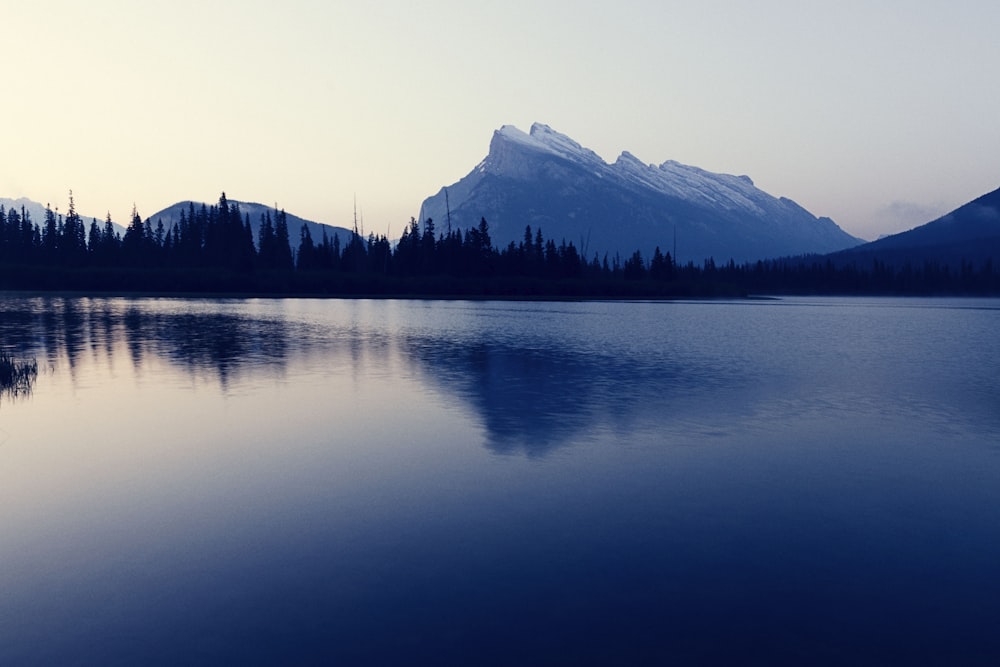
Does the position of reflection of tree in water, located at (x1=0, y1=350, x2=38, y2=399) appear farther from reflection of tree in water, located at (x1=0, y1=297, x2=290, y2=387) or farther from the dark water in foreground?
reflection of tree in water, located at (x1=0, y1=297, x2=290, y2=387)

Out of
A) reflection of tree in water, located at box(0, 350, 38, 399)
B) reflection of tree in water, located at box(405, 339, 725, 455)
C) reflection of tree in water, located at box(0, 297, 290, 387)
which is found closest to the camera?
reflection of tree in water, located at box(405, 339, 725, 455)

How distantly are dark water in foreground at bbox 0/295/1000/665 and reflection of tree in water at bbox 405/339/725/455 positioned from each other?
0.85 ft

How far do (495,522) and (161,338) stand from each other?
160 ft

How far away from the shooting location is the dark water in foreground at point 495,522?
1005cm

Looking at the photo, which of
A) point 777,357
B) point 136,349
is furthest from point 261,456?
point 777,357

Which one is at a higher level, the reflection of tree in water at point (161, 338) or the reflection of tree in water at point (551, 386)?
the reflection of tree in water at point (161, 338)

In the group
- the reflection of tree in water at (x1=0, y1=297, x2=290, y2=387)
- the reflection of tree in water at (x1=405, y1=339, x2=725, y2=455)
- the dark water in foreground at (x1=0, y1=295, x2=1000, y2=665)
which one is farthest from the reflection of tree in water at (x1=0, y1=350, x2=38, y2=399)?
the reflection of tree in water at (x1=405, y1=339, x2=725, y2=455)

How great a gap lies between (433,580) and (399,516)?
353 cm

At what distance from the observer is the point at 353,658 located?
30.7ft

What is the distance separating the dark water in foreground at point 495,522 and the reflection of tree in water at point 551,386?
0.85 feet

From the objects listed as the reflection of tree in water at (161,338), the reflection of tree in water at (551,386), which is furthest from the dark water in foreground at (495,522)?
the reflection of tree in water at (161,338)

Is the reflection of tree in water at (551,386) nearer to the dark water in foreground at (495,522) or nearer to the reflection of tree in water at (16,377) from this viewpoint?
the dark water in foreground at (495,522)

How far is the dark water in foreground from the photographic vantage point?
1005 cm

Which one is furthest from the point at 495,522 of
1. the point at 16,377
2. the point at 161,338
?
the point at 161,338
